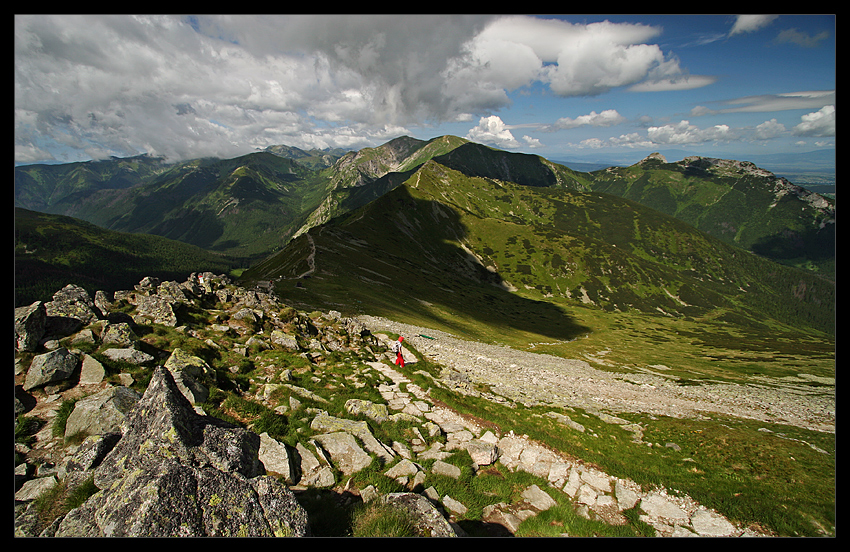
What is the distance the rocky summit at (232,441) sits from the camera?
6859 millimetres

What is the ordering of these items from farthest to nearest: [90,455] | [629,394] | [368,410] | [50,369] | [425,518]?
[629,394] → [368,410] → [50,369] → [90,455] → [425,518]

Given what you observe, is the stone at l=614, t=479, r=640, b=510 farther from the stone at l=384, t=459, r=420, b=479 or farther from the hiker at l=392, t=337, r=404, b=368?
the hiker at l=392, t=337, r=404, b=368

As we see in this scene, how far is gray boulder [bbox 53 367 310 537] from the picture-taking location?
244 inches

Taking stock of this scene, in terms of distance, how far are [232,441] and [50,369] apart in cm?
1110

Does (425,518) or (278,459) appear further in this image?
(278,459)

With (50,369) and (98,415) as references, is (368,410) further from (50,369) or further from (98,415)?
(50,369)

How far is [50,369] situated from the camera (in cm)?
1315

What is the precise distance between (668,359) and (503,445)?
108 metres

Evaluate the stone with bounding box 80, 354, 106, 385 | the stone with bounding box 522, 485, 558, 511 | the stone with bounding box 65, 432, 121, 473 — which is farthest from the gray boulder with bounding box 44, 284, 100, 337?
the stone with bounding box 522, 485, 558, 511

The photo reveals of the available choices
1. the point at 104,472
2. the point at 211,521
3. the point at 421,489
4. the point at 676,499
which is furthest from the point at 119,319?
the point at 676,499

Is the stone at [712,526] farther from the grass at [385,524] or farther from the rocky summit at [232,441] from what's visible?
the grass at [385,524]

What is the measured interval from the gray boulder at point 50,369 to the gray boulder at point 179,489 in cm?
822

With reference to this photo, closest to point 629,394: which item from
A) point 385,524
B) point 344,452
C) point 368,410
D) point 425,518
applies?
point 368,410
